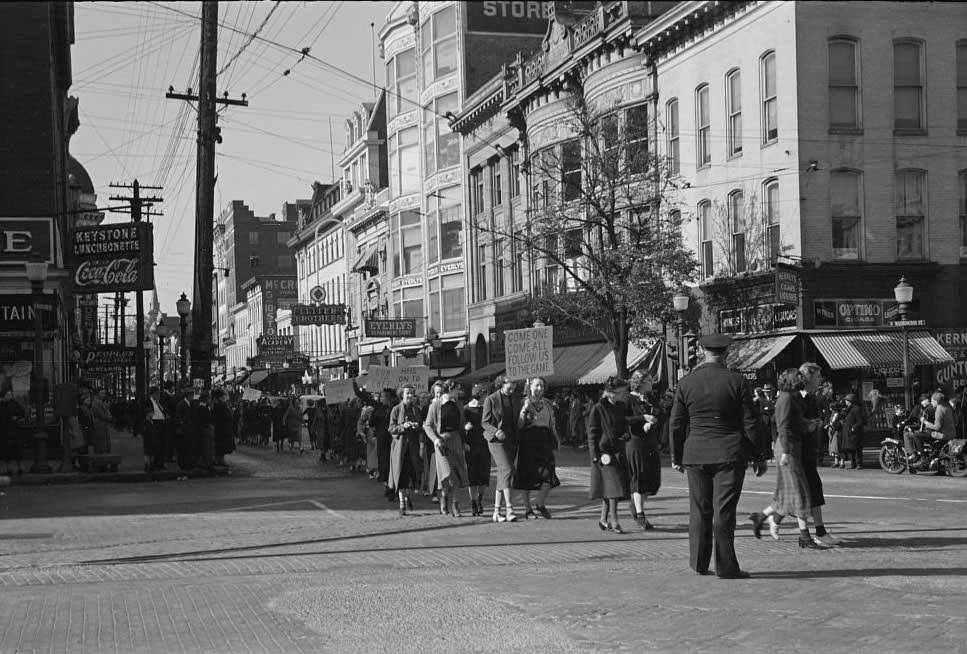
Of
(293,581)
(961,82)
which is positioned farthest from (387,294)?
(293,581)

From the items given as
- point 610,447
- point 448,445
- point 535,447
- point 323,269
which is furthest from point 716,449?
point 323,269

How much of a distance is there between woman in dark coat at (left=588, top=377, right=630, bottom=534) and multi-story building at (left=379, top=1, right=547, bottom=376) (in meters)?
42.6

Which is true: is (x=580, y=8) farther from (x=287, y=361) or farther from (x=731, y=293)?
(x=287, y=361)

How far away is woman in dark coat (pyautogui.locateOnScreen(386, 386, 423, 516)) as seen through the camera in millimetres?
17094

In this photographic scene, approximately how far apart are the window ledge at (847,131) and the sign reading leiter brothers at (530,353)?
611 inches

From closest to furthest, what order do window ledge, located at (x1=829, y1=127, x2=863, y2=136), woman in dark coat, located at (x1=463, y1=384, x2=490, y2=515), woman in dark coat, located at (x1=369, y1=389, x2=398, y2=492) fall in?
woman in dark coat, located at (x1=463, y1=384, x2=490, y2=515), woman in dark coat, located at (x1=369, y1=389, x2=398, y2=492), window ledge, located at (x1=829, y1=127, x2=863, y2=136)

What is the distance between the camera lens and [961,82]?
33625 millimetres

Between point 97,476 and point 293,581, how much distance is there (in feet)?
49.0

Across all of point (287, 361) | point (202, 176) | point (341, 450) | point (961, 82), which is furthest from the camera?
point (287, 361)

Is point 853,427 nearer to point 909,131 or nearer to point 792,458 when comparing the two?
point 909,131

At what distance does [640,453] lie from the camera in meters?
13.8

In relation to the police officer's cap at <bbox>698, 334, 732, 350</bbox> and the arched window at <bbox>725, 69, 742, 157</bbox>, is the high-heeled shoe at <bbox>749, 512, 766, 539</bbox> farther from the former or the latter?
the arched window at <bbox>725, 69, 742, 157</bbox>

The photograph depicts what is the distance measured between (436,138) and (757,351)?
98.0 ft

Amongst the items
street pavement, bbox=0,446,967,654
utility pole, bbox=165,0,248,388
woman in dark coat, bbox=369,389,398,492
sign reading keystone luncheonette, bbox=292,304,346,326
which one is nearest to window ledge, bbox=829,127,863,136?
utility pole, bbox=165,0,248,388
